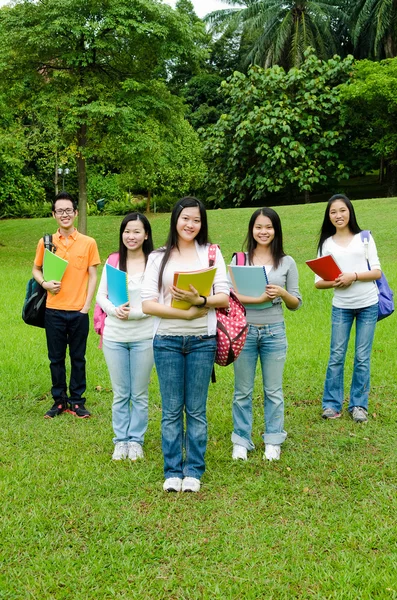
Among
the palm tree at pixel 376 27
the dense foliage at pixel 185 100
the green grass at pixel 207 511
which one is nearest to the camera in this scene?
the green grass at pixel 207 511

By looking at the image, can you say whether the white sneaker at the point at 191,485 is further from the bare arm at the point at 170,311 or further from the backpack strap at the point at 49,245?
the backpack strap at the point at 49,245

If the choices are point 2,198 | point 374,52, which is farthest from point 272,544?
point 374,52

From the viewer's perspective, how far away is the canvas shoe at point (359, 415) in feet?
16.9

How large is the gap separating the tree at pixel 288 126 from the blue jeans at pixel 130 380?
20.1 metres

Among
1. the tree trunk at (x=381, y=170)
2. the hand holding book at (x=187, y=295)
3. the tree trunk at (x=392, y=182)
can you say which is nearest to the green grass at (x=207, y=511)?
the hand holding book at (x=187, y=295)

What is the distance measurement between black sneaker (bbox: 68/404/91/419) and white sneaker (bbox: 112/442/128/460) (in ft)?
3.29

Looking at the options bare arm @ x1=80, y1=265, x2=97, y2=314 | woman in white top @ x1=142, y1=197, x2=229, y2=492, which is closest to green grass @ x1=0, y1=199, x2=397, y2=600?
woman in white top @ x1=142, y1=197, x2=229, y2=492

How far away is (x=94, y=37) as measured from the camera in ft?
49.0

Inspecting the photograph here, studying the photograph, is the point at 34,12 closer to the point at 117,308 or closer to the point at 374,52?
the point at 117,308

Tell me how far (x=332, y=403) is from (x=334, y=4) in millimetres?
29045

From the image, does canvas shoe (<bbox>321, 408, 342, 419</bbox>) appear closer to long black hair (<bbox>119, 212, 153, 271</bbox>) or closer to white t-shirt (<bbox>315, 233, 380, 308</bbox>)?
white t-shirt (<bbox>315, 233, 380, 308</bbox>)

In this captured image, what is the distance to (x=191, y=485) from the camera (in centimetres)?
386

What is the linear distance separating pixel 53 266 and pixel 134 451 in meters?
1.66

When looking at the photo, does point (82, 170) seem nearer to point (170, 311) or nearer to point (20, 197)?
point (20, 197)
